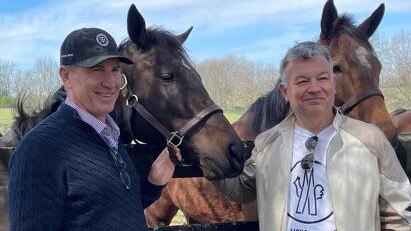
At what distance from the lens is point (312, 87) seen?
2.35 meters

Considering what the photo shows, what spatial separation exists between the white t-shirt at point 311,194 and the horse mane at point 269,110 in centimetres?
152

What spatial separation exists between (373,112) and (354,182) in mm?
1492

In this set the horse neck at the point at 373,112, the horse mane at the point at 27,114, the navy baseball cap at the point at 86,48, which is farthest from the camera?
the horse neck at the point at 373,112

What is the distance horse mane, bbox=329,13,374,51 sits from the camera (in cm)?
416

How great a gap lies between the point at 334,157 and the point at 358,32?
217 cm

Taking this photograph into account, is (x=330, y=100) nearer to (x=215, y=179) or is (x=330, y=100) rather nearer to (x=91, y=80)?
(x=215, y=179)

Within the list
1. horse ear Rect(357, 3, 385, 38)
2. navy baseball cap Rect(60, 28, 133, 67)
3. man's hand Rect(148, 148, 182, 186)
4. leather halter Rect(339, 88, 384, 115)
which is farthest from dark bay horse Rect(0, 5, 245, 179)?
horse ear Rect(357, 3, 385, 38)

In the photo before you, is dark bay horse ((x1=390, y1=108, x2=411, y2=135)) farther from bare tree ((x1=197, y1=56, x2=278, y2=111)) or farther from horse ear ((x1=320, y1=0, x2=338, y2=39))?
bare tree ((x1=197, y1=56, x2=278, y2=111))

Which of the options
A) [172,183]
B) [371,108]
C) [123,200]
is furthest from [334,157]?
[172,183]

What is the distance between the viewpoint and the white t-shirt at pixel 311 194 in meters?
2.28

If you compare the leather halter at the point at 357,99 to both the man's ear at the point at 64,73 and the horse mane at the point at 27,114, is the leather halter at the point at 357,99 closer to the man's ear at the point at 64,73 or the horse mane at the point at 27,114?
the horse mane at the point at 27,114

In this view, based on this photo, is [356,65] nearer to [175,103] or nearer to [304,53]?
[175,103]

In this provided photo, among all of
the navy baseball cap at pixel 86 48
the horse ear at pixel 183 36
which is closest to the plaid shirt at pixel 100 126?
the navy baseball cap at pixel 86 48

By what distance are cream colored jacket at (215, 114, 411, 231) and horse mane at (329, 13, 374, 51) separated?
6.19 ft
